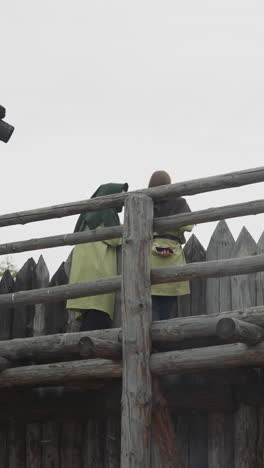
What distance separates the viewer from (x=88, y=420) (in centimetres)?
860

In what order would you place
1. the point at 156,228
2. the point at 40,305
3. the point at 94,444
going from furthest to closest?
the point at 40,305 → the point at 94,444 → the point at 156,228

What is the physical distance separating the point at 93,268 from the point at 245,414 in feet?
5.76

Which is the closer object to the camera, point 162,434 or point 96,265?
point 162,434

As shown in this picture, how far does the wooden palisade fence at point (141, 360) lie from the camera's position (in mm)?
6984

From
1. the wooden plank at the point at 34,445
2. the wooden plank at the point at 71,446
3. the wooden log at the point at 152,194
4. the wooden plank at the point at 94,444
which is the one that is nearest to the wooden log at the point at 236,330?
the wooden log at the point at 152,194

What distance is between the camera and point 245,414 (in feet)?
25.5

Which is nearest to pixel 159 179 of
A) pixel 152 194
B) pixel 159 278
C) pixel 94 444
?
pixel 152 194

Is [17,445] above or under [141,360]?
under

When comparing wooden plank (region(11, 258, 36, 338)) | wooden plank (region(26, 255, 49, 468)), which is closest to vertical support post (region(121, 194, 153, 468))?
wooden plank (region(26, 255, 49, 468))

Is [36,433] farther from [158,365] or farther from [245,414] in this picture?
[158,365]

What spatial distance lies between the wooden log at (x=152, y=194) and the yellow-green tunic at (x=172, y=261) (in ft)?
1.71

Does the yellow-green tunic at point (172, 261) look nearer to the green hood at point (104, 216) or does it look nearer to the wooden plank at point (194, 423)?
the wooden plank at point (194, 423)

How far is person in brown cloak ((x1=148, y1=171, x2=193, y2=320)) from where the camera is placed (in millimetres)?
7855

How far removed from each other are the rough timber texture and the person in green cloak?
0.84 m
